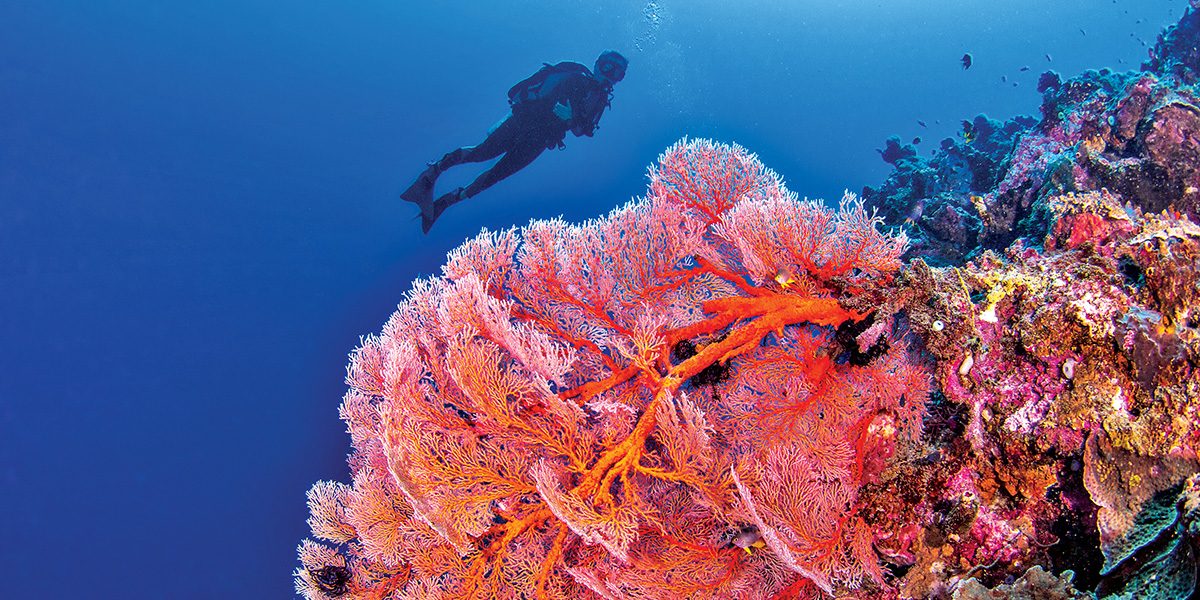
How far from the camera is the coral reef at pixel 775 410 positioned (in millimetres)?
2309

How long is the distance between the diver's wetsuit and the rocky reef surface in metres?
11.7

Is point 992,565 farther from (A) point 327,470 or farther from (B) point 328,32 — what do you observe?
(B) point 328,32

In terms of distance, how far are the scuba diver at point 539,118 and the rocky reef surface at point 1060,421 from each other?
11432 millimetres

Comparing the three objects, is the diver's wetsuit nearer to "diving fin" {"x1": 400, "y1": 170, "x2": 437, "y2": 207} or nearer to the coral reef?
"diving fin" {"x1": 400, "y1": 170, "x2": 437, "y2": 207}

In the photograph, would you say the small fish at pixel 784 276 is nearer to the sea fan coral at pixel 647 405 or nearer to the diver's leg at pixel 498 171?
the sea fan coral at pixel 647 405

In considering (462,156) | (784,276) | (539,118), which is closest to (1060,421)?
(784,276)

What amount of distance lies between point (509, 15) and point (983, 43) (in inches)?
3482

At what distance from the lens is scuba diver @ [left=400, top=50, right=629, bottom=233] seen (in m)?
13.0

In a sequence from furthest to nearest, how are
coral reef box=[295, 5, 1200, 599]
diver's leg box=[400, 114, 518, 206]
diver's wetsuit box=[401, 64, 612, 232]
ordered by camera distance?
diver's leg box=[400, 114, 518, 206], diver's wetsuit box=[401, 64, 612, 232], coral reef box=[295, 5, 1200, 599]

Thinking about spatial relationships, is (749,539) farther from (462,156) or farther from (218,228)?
(218,228)

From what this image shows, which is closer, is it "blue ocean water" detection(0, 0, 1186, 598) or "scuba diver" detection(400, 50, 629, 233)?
"scuba diver" detection(400, 50, 629, 233)

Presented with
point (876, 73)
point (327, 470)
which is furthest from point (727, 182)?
point (876, 73)

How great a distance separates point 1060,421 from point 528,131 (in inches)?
545

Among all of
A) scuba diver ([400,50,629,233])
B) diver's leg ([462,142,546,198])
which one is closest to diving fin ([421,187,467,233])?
scuba diver ([400,50,629,233])
